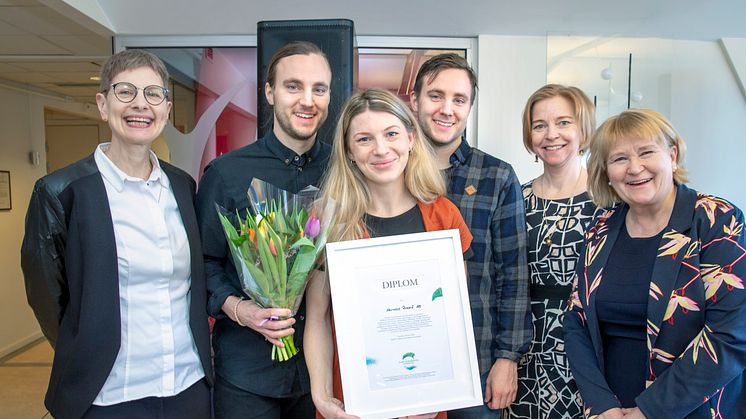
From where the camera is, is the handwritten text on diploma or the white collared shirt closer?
the handwritten text on diploma

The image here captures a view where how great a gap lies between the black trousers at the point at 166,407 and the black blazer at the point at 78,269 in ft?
0.22

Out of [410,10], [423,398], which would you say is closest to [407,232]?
[423,398]

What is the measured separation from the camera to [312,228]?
56.2 inches

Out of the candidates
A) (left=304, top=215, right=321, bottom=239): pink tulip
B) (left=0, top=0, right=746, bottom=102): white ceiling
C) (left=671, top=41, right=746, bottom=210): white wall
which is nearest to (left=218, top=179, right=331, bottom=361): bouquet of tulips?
(left=304, top=215, right=321, bottom=239): pink tulip

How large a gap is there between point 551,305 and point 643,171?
0.63m

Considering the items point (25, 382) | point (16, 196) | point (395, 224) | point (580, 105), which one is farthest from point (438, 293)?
point (16, 196)

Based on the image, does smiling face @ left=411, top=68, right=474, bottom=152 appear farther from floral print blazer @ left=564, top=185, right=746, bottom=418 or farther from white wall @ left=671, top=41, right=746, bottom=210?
white wall @ left=671, top=41, right=746, bottom=210

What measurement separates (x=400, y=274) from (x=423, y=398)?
1.14 ft

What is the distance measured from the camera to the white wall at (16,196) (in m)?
5.84

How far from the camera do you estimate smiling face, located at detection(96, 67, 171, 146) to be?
1569 mm

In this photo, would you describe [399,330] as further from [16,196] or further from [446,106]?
[16,196]

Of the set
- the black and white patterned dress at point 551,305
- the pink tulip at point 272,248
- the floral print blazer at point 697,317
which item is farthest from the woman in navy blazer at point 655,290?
the pink tulip at point 272,248

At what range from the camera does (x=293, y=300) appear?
1480 millimetres

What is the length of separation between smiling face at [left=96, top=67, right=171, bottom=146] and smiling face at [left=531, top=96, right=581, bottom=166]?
1.44m
